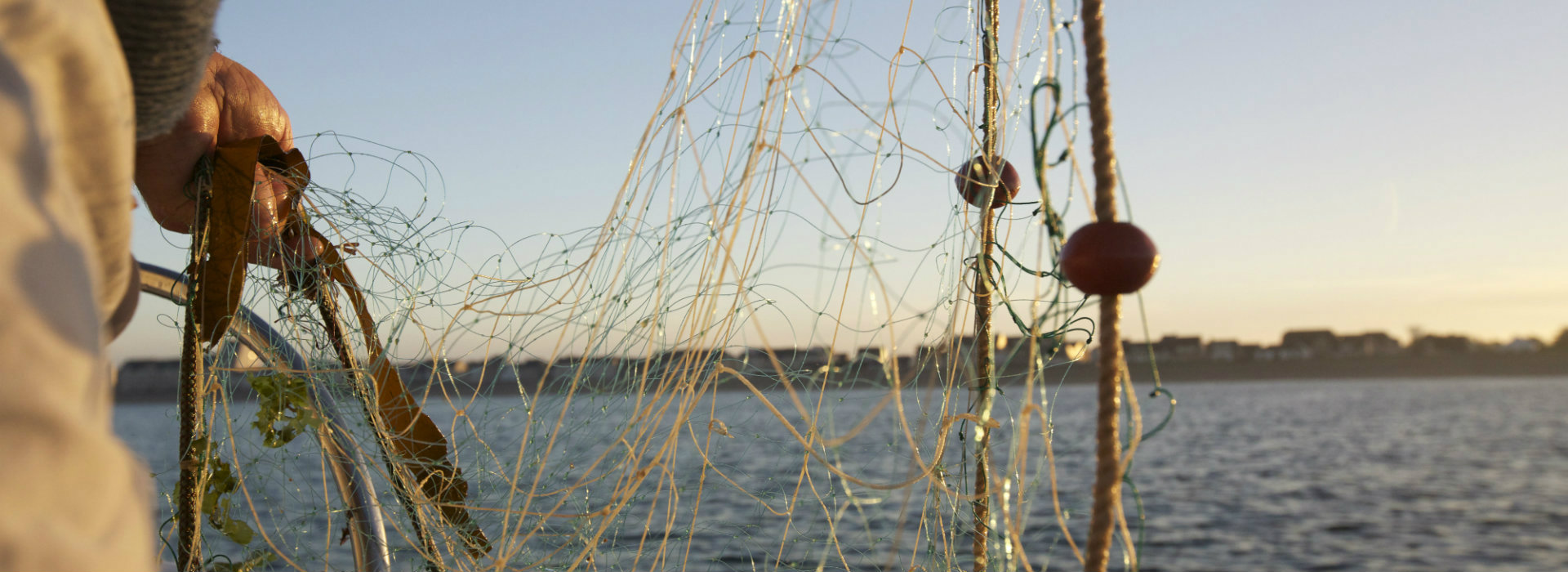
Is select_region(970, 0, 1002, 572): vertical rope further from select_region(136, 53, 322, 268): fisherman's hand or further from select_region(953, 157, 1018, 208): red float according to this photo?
select_region(136, 53, 322, 268): fisherman's hand

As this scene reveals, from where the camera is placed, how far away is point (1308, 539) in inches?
547

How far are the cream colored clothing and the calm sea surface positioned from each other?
651 mm

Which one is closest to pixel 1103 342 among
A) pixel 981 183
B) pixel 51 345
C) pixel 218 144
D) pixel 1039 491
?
pixel 981 183

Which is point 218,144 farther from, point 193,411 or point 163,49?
point 163,49

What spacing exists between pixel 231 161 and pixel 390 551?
1.11 m

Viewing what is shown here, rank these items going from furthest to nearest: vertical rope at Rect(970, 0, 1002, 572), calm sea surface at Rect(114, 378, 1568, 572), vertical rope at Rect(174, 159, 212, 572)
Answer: calm sea surface at Rect(114, 378, 1568, 572) → vertical rope at Rect(174, 159, 212, 572) → vertical rope at Rect(970, 0, 1002, 572)

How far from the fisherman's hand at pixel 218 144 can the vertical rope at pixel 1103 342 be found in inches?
44.2

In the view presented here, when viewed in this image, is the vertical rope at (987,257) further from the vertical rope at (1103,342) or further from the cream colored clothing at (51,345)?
the cream colored clothing at (51,345)

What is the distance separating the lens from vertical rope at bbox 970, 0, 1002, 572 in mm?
1163

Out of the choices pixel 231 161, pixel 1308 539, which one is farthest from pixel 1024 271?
pixel 1308 539

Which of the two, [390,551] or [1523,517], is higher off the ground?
[390,551]

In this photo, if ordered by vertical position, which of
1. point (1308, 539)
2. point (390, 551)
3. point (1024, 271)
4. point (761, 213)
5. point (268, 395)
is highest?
point (761, 213)

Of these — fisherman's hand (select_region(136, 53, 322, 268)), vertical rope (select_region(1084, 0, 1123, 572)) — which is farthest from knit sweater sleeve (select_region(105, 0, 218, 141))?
fisherman's hand (select_region(136, 53, 322, 268))

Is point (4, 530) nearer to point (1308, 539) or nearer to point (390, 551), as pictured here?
point (390, 551)
